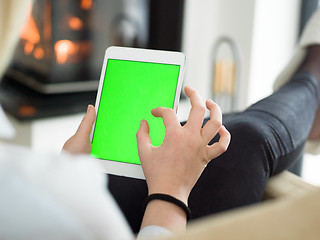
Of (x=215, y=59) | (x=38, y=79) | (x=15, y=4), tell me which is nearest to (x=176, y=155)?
(x=15, y=4)

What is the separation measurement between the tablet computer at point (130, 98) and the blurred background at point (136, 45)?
965 millimetres

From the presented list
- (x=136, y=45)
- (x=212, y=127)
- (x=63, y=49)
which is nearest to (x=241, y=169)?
(x=212, y=127)

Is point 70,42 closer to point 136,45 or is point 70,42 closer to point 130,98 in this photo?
point 136,45

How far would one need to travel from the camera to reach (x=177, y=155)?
17.3 inches

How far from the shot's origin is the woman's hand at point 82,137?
0.56m

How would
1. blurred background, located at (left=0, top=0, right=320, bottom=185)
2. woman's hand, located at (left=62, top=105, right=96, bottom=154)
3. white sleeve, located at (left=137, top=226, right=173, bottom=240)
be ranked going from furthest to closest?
blurred background, located at (left=0, top=0, right=320, bottom=185)
woman's hand, located at (left=62, top=105, right=96, bottom=154)
white sleeve, located at (left=137, top=226, right=173, bottom=240)

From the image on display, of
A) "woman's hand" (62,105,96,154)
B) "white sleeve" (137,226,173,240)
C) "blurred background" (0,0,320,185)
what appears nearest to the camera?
"white sleeve" (137,226,173,240)

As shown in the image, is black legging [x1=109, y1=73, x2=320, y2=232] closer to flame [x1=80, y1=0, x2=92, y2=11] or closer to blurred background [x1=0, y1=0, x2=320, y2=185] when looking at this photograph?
blurred background [x1=0, y1=0, x2=320, y2=185]

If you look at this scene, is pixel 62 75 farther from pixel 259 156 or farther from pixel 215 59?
pixel 259 156

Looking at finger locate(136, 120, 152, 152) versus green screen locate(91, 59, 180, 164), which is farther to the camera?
green screen locate(91, 59, 180, 164)

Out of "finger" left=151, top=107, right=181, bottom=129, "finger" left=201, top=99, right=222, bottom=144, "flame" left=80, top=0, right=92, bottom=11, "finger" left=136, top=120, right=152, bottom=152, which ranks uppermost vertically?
"flame" left=80, top=0, right=92, bottom=11

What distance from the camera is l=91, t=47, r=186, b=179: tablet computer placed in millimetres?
641

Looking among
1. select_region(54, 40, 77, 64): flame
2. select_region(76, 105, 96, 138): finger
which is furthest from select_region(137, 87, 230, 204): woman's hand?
select_region(54, 40, 77, 64): flame

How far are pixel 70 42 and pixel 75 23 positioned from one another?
0.07 m
